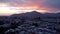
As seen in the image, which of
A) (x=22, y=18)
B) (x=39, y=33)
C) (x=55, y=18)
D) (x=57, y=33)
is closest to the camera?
(x=39, y=33)

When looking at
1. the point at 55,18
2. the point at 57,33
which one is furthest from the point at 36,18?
the point at 57,33

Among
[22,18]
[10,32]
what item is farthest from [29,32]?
[22,18]

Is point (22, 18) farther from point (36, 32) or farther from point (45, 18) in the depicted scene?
point (36, 32)

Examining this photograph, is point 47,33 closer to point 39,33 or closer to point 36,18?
point 39,33

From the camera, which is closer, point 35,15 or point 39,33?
point 39,33

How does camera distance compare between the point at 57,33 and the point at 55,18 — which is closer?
the point at 57,33

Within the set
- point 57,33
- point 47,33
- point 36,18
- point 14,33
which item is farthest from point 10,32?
point 36,18

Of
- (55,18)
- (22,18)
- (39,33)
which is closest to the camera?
(39,33)

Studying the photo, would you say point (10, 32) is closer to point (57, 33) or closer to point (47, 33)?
point (47, 33)

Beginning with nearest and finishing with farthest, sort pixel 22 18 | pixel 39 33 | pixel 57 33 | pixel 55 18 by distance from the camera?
pixel 39 33 < pixel 57 33 < pixel 55 18 < pixel 22 18
